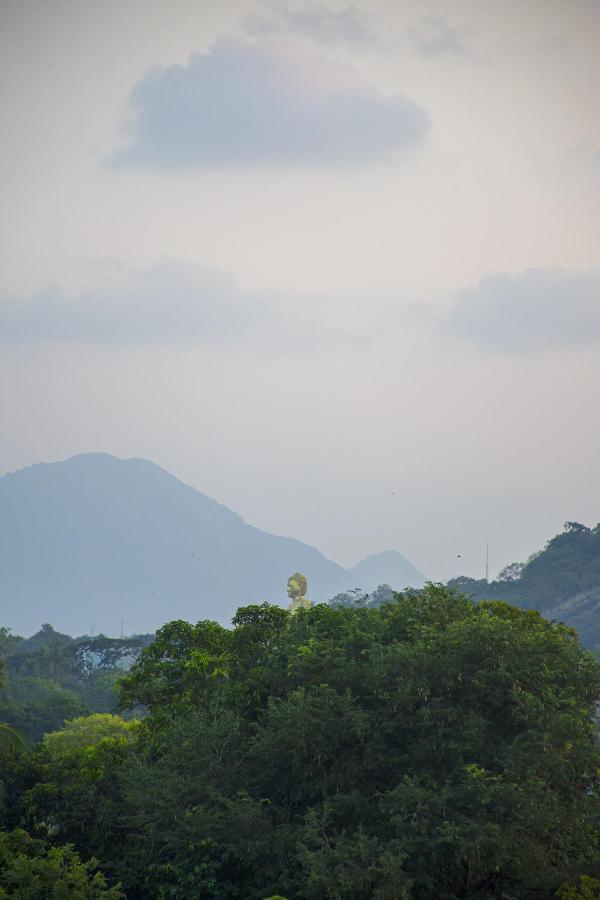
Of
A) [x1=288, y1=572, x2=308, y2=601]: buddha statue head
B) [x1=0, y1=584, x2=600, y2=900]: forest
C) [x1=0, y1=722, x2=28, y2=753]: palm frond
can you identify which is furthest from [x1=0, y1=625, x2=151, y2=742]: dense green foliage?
[x1=0, y1=584, x2=600, y2=900]: forest

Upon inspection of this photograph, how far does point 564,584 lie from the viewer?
11144 centimetres

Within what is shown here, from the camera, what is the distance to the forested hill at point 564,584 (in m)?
108

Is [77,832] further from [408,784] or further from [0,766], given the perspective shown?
[408,784]

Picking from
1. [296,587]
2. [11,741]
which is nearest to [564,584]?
[296,587]

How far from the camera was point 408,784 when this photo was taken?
21406 mm

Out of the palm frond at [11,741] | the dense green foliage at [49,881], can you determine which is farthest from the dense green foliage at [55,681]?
the dense green foliage at [49,881]

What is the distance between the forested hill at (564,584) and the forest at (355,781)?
79.1 metres

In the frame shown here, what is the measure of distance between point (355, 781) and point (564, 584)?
92.0 m

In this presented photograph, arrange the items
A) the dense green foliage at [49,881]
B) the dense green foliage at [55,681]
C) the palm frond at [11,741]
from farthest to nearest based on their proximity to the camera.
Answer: the dense green foliage at [55,681] < the palm frond at [11,741] < the dense green foliage at [49,881]

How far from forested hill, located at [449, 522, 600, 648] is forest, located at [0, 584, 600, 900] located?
79.1 m

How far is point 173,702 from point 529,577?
9195 cm

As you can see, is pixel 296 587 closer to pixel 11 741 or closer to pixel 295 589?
pixel 295 589

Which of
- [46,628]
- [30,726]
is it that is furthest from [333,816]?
[46,628]

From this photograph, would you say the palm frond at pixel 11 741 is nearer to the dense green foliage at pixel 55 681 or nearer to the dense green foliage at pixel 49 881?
the dense green foliage at pixel 49 881
